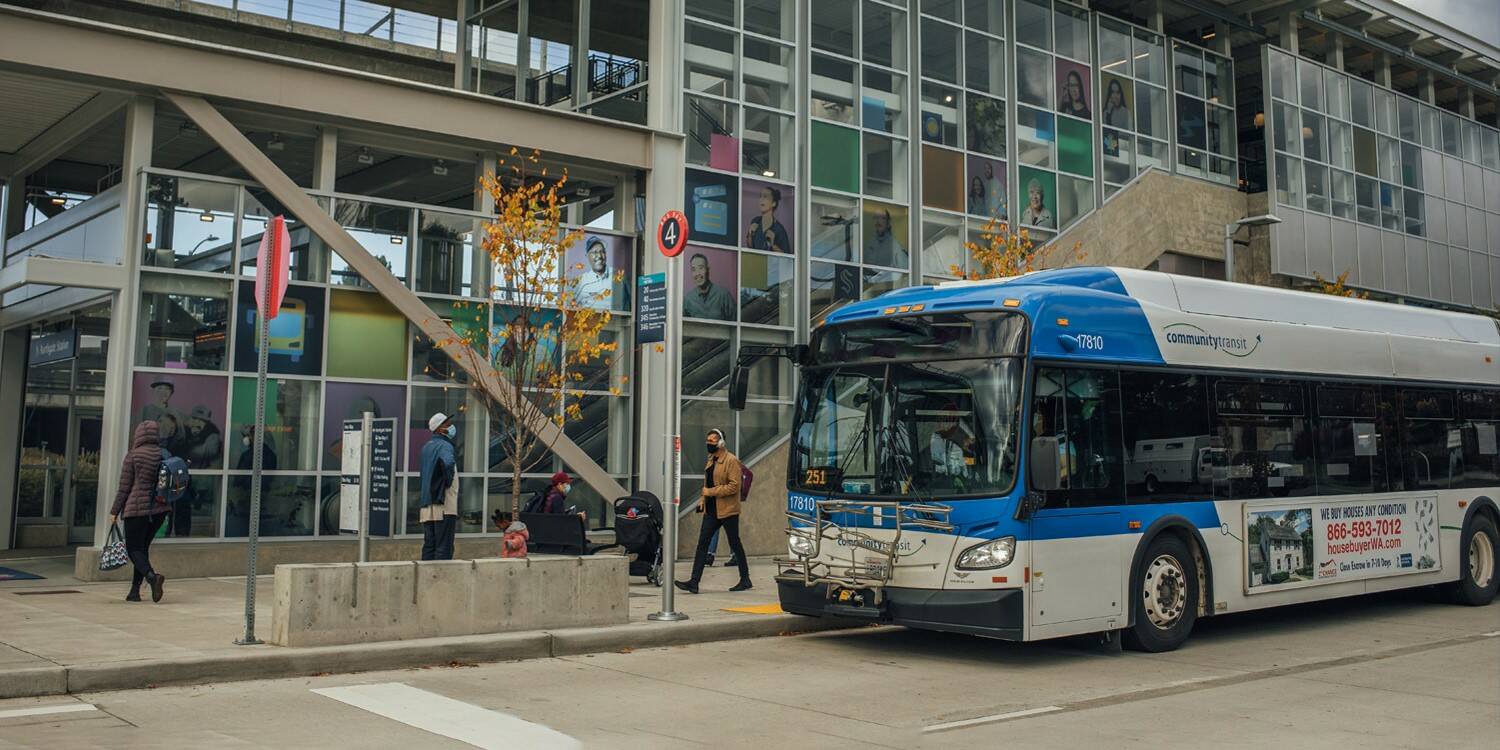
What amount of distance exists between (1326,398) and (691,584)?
736cm

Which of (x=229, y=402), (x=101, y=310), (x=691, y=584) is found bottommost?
(x=691, y=584)

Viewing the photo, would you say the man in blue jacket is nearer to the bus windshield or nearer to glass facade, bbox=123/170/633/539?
glass facade, bbox=123/170/633/539

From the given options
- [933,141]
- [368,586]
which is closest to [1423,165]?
[933,141]

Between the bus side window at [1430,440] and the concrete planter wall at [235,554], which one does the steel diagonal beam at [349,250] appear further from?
the bus side window at [1430,440]

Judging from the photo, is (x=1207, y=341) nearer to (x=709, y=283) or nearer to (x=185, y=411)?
(x=709, y=283)

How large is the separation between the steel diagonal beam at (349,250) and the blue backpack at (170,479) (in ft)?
13.9

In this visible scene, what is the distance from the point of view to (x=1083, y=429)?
34.6 ft

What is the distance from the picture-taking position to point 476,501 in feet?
58.9

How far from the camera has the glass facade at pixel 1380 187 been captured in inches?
1180

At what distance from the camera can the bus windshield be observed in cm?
1006

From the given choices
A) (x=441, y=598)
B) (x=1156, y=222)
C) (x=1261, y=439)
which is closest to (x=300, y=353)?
(x=441, y=598)

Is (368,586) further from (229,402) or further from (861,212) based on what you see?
(861,212)

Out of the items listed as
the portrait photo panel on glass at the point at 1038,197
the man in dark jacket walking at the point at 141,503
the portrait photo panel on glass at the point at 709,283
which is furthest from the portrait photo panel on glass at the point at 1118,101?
the man in dark jacket walking at the point at 141,503

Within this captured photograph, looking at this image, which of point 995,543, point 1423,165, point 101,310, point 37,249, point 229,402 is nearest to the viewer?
point 995,543
